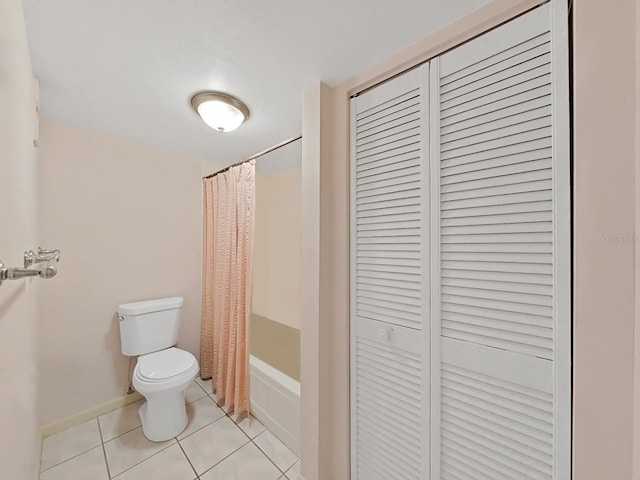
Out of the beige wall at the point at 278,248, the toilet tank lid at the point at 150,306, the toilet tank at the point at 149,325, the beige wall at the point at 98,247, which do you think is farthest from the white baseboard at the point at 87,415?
the beige wall at the point at 278,248

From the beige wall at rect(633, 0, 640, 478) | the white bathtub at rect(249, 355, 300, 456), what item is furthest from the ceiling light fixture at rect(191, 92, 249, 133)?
the white bathtub at rect(249, 355, 300, 456)

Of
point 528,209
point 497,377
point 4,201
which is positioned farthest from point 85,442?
point 528,209

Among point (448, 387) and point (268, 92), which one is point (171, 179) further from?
point (448, 387)

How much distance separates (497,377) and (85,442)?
7.60ft

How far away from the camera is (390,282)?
43.2 inches

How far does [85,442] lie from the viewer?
1.53m

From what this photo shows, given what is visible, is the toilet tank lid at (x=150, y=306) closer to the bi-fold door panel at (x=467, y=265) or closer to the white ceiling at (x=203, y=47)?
the white ceiling at (x=203, y=47)

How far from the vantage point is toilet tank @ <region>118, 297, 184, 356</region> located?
1738 millimetres

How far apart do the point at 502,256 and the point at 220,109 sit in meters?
1.55

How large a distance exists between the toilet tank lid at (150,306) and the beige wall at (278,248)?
30.9 inches

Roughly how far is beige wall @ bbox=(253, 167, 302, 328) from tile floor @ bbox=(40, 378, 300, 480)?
995mm

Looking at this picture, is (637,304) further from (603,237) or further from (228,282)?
(228,282)

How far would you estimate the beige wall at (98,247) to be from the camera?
161 centimetres

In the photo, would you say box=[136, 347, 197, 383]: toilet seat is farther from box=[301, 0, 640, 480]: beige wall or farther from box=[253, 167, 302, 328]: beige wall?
box=[301, 0, 640, 480]: beige wall
